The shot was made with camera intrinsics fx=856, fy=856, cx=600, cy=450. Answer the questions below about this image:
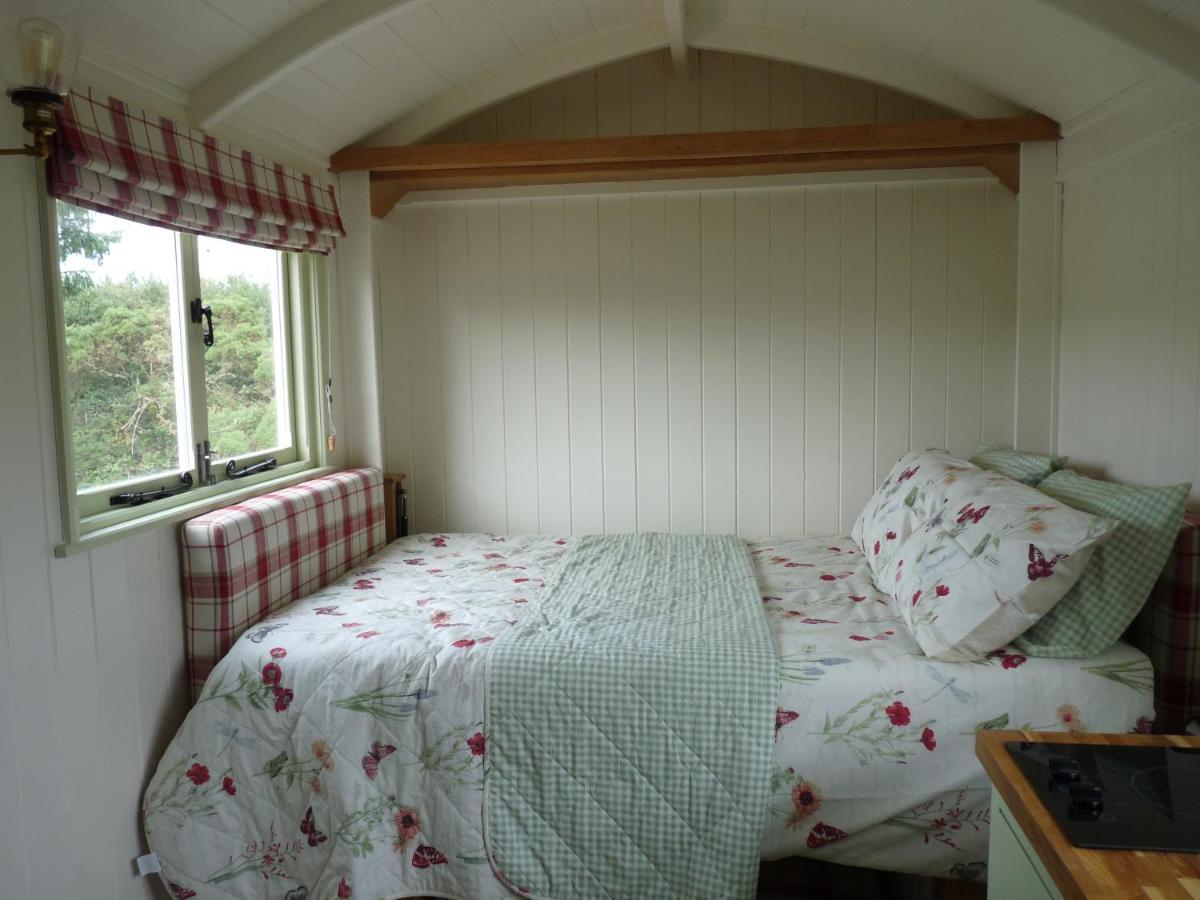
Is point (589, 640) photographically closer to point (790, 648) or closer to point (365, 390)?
point (790, 648)

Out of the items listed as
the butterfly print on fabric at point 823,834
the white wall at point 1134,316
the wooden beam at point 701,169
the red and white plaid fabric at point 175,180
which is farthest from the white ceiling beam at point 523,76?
the butterfly print on fabric at point 823,834

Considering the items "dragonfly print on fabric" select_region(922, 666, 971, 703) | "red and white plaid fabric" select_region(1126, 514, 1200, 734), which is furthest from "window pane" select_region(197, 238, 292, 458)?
"red and white plaid fabric" select_region(1126, 514, 1200, 734)

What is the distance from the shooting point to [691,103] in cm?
336

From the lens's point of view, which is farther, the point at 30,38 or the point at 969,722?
the point at 969,722

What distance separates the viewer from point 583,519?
3533 millimetres

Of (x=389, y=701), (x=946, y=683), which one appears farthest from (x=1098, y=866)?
(x=389, y=701)

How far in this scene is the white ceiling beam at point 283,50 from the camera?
7.54 ft

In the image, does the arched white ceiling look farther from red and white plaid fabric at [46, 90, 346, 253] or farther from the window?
the window

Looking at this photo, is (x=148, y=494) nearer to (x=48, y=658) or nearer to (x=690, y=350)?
(x=48, y=658)

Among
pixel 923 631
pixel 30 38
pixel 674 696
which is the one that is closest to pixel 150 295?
pixel 30 38

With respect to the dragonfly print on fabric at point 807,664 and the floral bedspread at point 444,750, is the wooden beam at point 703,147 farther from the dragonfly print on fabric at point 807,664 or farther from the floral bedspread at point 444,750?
the dragonfly print on fabric at point 807,664

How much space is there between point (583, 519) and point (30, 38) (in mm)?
2532

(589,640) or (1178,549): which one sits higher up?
(1178,549)

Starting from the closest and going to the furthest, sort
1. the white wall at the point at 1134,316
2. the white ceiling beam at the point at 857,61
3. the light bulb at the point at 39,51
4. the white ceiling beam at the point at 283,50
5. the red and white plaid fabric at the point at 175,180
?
1. the light bulb at the point at 39,51
2. the red and white plaid fabric at the point at 175,180
3. the white wall at the point at 1134,316
4. the white ceiling beam at the point at 283,50
5. the white ceiling beam at the point at 857,61
